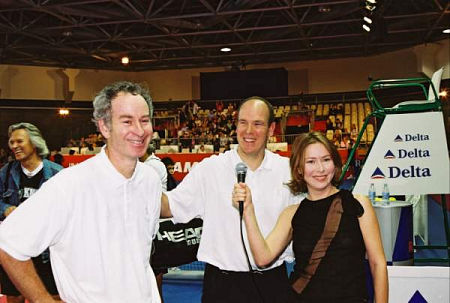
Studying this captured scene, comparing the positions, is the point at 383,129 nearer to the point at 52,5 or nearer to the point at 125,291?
the point at 125,291

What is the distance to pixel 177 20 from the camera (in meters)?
17.0

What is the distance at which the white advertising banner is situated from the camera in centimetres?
407

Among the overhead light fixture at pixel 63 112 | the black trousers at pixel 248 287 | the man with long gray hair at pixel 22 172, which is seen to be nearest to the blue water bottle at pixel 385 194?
the black trousers at pixel 248 287

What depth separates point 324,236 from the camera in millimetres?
2393

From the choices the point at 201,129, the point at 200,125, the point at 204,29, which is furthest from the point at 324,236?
the point at 200,125

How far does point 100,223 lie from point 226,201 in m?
1.12

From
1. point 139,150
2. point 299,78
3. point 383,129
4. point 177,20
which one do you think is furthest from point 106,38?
point 139,150

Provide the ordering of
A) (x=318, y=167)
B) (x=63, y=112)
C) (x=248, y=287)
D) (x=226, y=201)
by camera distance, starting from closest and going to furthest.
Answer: (x=318, y=167) < (x=248, y=287) < (x=226, y=201) < (x=63, y=112)

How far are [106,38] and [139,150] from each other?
1814cm

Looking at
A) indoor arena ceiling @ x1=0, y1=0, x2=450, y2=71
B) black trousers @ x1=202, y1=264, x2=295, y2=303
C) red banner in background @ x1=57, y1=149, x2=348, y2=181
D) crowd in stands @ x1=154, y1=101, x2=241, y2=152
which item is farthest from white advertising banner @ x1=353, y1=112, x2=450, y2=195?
crowd in stands @ x1=154, y1=101, x2=241, y2=152

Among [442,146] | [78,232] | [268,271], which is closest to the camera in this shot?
[78,232]

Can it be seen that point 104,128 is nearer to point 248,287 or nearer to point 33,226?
point 33,226

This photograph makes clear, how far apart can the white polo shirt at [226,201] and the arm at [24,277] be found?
1.20m

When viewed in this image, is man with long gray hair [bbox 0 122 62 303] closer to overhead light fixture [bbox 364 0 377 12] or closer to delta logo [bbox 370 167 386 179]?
delta logo [bbox 370 167 386 179]
